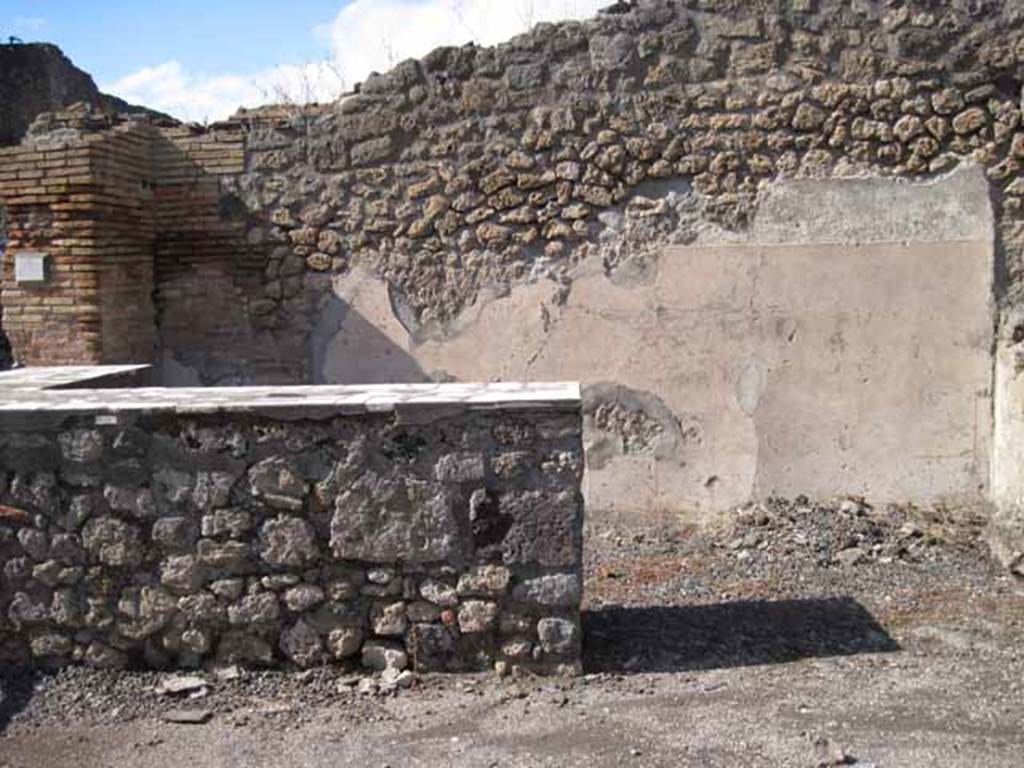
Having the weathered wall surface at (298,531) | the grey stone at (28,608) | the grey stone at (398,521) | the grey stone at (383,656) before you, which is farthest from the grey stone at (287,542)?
the grey stone at (28,608)

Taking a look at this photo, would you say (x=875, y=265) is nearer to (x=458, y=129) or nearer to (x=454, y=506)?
(x=458, y=129)

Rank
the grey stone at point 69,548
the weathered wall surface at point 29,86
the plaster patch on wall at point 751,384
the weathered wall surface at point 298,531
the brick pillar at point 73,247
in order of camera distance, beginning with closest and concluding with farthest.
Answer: the weathered wall surface at point 298,531, the grey stone at point 69,548, the plaster patch on wall at point 751,384, the brick pillar at point 73,247, the weathered wall surface at point 29,86

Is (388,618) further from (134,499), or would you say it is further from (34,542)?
(34,542)

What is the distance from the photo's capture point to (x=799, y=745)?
130 inches

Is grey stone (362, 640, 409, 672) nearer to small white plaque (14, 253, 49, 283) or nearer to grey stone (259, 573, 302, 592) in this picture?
grey stone (259, 573, 302, 592)

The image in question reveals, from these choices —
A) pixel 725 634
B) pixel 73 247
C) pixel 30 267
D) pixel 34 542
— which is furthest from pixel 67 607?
pixel 30 267

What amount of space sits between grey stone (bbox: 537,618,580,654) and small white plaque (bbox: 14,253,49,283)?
4326 millimetres

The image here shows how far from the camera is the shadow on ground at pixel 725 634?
4.05 m

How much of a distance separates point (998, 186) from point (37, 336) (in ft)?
19.3

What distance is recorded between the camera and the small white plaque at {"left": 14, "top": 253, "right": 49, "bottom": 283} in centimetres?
650

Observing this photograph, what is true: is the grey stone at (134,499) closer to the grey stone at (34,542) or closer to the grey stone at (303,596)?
the grey stone at (34,542)

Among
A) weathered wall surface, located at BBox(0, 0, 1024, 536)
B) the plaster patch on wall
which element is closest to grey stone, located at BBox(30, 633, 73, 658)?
weathered wall surface, located at BBox(0, 0, 1024, 536)

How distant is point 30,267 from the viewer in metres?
6.53

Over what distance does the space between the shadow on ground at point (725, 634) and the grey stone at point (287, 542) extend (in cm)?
115
